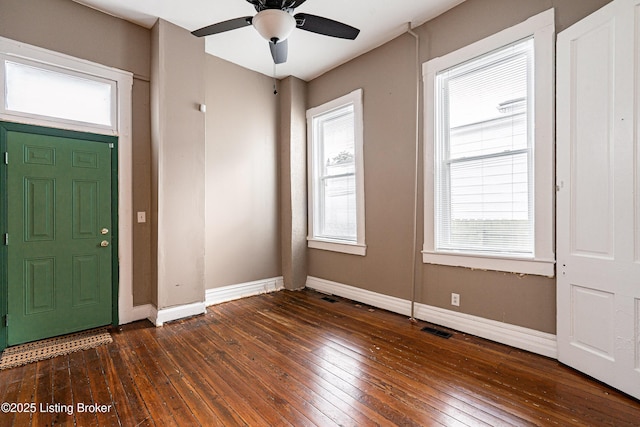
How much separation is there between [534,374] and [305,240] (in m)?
3.30

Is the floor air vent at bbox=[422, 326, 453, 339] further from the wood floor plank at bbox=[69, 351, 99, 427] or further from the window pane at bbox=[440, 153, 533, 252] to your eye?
the wood floor plank at bbox=[69, 351, 99, 427]

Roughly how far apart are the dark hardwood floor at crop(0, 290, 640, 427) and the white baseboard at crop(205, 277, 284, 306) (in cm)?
88

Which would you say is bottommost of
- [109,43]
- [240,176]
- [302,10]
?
[240,176]

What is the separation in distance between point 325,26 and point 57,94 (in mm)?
2703

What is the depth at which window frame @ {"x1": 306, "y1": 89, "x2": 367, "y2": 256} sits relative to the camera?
4.12 meters

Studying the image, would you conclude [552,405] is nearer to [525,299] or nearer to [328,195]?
[525,299]

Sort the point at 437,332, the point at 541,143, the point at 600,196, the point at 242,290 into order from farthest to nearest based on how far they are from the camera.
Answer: the point at 242,290, the point at 437,332, the point at 541,143, the point at 600,196

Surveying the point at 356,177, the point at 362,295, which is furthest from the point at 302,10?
the point at 362,295

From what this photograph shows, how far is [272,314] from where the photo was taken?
12.1ft

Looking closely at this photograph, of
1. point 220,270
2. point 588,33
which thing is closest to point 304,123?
point 220,270

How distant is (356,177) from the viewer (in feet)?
13.8

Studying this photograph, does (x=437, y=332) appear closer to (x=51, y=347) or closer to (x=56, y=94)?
(x=51, y=347)

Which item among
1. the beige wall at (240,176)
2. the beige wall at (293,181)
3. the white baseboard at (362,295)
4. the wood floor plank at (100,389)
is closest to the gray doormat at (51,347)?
the wood floor plank at (100,389)

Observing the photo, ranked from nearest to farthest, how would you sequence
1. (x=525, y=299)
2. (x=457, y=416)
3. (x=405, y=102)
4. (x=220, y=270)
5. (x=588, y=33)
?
1. (x=457, y=416)
2. (x=588, y=33)
3. (x=525, y=299)
4. (x=405, y=102)
5. (x=220, y=270)
